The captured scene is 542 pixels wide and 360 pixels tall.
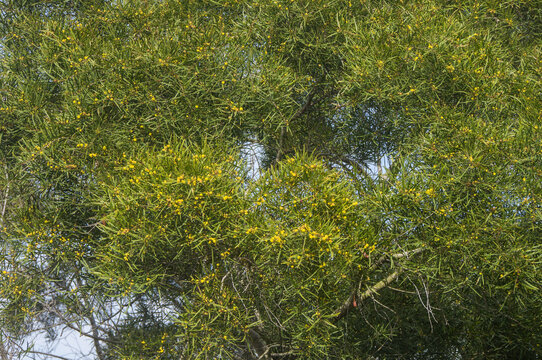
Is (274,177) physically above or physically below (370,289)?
above

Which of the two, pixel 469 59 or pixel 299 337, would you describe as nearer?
pixel 299 337

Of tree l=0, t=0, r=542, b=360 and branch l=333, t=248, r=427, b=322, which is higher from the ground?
tree l=0, t=0, r=542, b=360

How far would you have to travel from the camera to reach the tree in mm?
5340

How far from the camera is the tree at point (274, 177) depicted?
17.5 ft

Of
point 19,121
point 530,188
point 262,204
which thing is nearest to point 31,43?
point 19,121

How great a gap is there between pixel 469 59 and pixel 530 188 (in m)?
1.50

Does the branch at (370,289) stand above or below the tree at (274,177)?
below

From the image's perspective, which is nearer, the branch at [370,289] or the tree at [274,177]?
the tree at [274,177]

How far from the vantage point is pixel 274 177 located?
5359mm

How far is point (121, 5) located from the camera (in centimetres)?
717

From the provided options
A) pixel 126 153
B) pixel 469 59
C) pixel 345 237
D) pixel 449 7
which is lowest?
pixel 345 237

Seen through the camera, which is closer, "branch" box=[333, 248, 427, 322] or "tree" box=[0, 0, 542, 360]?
"tree" box=[0, 0, 542, 360]

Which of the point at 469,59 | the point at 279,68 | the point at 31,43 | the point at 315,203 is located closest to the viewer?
the point at 315,203

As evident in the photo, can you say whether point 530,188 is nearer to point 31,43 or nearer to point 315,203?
point 315,203
